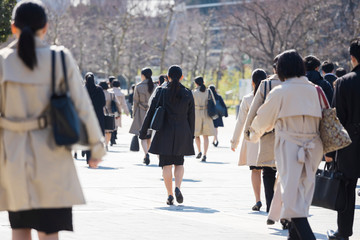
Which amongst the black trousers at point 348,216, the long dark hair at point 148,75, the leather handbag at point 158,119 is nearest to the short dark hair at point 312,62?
the leather handbag at point 158,119

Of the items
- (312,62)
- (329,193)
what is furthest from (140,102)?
(329,193)

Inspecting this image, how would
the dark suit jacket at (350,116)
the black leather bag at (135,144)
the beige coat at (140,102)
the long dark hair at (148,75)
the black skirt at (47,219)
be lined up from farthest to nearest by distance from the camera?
the black leather bag at (135,144) < the beige coat at (140,102) < the long dark hair at (148,75) < the dark suit jacket at (350,116) < the black skirt at (47,219)

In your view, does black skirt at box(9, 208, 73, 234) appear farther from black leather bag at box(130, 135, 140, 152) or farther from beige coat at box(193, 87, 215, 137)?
black leather bag at box(130, 135, 140, 152)

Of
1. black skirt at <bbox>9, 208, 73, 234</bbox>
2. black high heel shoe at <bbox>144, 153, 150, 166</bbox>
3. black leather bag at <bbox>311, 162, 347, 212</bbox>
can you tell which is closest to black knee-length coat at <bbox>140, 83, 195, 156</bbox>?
black leather bag at <bbox>311, 162, 347, 212</bbox>

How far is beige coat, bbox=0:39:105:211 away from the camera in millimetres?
4723

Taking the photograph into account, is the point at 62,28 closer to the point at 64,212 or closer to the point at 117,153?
the point at 117,153

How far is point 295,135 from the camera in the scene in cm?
679

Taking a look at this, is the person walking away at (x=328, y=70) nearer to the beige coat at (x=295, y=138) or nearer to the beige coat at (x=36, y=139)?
the beige coat at (x=295, y=138)

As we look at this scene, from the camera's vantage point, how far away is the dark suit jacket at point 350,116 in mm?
7441

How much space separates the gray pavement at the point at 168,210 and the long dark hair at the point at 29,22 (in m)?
3.18

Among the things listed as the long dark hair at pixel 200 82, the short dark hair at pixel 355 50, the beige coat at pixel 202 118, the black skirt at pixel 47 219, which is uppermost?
the short dark hair at pixel 355 50

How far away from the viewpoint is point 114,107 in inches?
800

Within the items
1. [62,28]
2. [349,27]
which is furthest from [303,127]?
[62,28]

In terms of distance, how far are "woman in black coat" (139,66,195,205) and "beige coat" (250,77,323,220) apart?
3.81 meters
